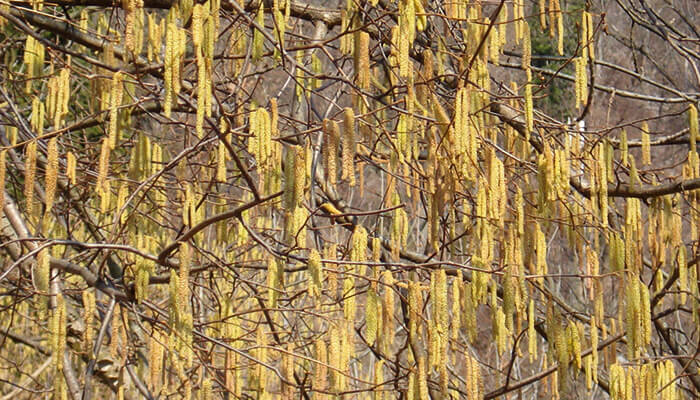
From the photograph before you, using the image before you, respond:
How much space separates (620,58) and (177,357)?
1034 centimetres

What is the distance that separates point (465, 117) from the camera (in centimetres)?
199

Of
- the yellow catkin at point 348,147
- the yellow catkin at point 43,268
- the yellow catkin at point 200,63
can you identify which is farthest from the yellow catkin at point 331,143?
the yellow catkin at point 43,268

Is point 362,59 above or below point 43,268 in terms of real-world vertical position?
above

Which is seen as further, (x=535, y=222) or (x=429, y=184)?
(x=535, y=222)

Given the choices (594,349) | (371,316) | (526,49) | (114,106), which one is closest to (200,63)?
(114,106)

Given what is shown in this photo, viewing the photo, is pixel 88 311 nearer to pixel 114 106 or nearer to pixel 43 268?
pixel 43 268

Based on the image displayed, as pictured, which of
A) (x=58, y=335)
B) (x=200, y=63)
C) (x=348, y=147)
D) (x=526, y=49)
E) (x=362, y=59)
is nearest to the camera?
(x=200, y=63)

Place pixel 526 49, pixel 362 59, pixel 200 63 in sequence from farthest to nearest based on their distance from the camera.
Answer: pixel 526 49 < pixel 362 59 < pixel 200 63

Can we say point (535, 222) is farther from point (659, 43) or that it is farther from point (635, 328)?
point (659, 43)

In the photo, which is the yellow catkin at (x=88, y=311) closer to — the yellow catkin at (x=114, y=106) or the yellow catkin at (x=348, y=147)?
the yellow catkin at (x=114, y=106)

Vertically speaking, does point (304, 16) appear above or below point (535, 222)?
above

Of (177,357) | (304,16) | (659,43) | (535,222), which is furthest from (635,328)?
(659,43)

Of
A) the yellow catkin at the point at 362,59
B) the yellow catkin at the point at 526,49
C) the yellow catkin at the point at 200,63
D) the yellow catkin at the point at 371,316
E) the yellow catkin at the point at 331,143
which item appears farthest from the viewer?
the yellow catkin at the point at 526,49

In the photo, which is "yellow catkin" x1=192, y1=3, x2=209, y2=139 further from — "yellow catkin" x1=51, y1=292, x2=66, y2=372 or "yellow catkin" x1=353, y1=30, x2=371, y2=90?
"yellow catkin" x1=51, y1=292, x2=66, y2=372
